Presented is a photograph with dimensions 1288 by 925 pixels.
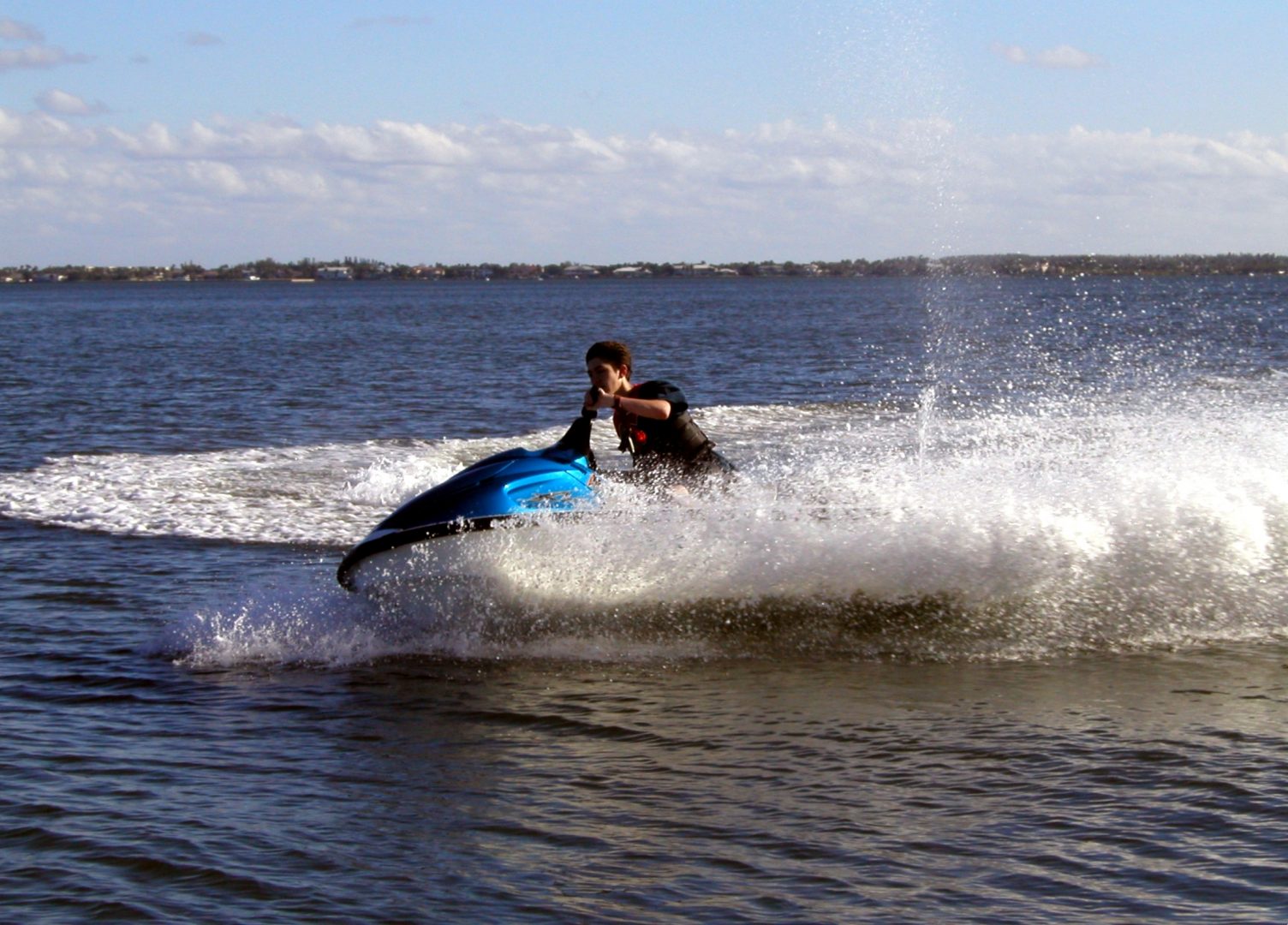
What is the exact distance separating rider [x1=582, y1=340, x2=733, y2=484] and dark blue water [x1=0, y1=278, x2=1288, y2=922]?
0.99ft

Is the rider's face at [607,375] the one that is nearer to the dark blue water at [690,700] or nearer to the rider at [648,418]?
the rider at [648,418]

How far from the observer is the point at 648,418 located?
861 cm

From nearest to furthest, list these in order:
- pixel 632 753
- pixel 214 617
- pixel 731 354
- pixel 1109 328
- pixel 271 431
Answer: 1. pixel 632 753
2. pixel 214 617
3. pixel 271 431
4. pixel 731 354
5. pixel 1109 328

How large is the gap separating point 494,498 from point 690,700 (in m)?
1.66

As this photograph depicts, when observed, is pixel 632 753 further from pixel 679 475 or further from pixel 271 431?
pixel 271 431

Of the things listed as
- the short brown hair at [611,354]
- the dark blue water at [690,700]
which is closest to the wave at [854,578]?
the dark blue water at [690,700]

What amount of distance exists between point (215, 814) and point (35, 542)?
736 cm

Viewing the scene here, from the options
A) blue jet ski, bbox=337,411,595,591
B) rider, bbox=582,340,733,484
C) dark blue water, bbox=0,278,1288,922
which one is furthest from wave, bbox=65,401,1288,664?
rider, bbox=582,340,733,484

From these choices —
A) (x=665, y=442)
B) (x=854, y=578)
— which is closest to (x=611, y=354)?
(x=665, y=442)

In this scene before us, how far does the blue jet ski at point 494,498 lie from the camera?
8.23 m

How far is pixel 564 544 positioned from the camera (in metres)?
8.44

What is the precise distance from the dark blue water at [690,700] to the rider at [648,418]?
0.99 ft

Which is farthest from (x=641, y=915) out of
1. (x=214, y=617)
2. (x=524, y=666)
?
(x=214, y=617)

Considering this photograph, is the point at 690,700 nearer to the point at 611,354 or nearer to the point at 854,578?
the point at 854,578
